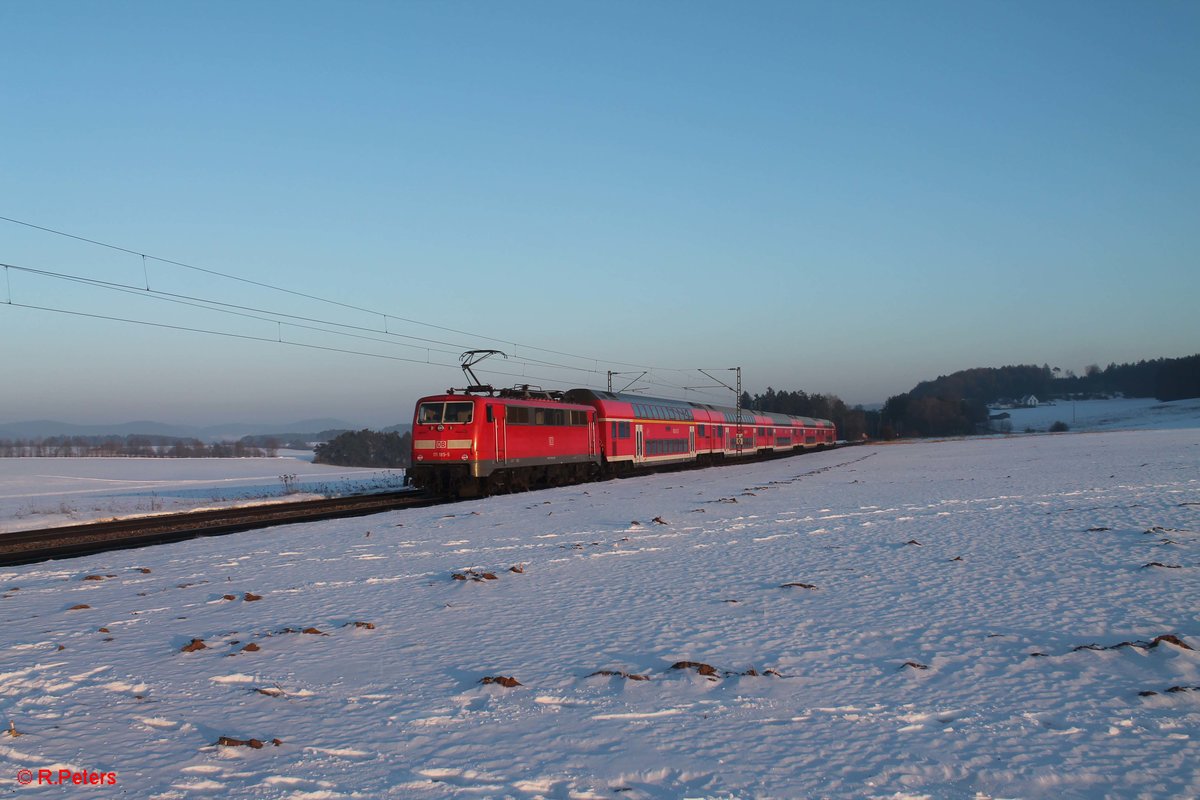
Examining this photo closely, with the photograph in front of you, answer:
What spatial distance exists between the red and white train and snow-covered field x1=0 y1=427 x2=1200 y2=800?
1282 centimetres

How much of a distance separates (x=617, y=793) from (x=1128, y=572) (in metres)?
8.36

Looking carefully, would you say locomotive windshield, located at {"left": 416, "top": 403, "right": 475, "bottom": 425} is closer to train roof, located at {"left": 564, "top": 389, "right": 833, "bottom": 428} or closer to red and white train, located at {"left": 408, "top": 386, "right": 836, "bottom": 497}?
red and white train, located at {"left": 408, "top": 386, "right": 836, "bottom": 497}

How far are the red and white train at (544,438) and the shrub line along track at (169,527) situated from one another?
1.63 m

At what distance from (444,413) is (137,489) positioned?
31845 mm

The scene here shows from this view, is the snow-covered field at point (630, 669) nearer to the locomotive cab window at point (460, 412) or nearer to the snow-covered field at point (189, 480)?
the locomotive cab window at point (460, 412)

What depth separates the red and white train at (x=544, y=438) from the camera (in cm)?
2650

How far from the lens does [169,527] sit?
20469mm

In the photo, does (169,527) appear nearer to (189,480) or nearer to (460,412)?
(460,412)

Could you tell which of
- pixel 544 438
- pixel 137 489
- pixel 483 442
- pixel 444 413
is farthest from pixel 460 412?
pixel 137 489

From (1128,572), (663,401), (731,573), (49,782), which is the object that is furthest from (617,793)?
(663,401)

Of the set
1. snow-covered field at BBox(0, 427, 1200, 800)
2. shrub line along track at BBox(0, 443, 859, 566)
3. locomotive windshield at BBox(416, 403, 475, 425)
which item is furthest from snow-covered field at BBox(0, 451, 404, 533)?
snow-covered field at BBox(0, 427, 1200, 800)

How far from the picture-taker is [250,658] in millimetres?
7301

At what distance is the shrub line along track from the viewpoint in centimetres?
1648

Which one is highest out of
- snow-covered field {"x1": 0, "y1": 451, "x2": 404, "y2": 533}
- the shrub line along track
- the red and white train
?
the red and white train
